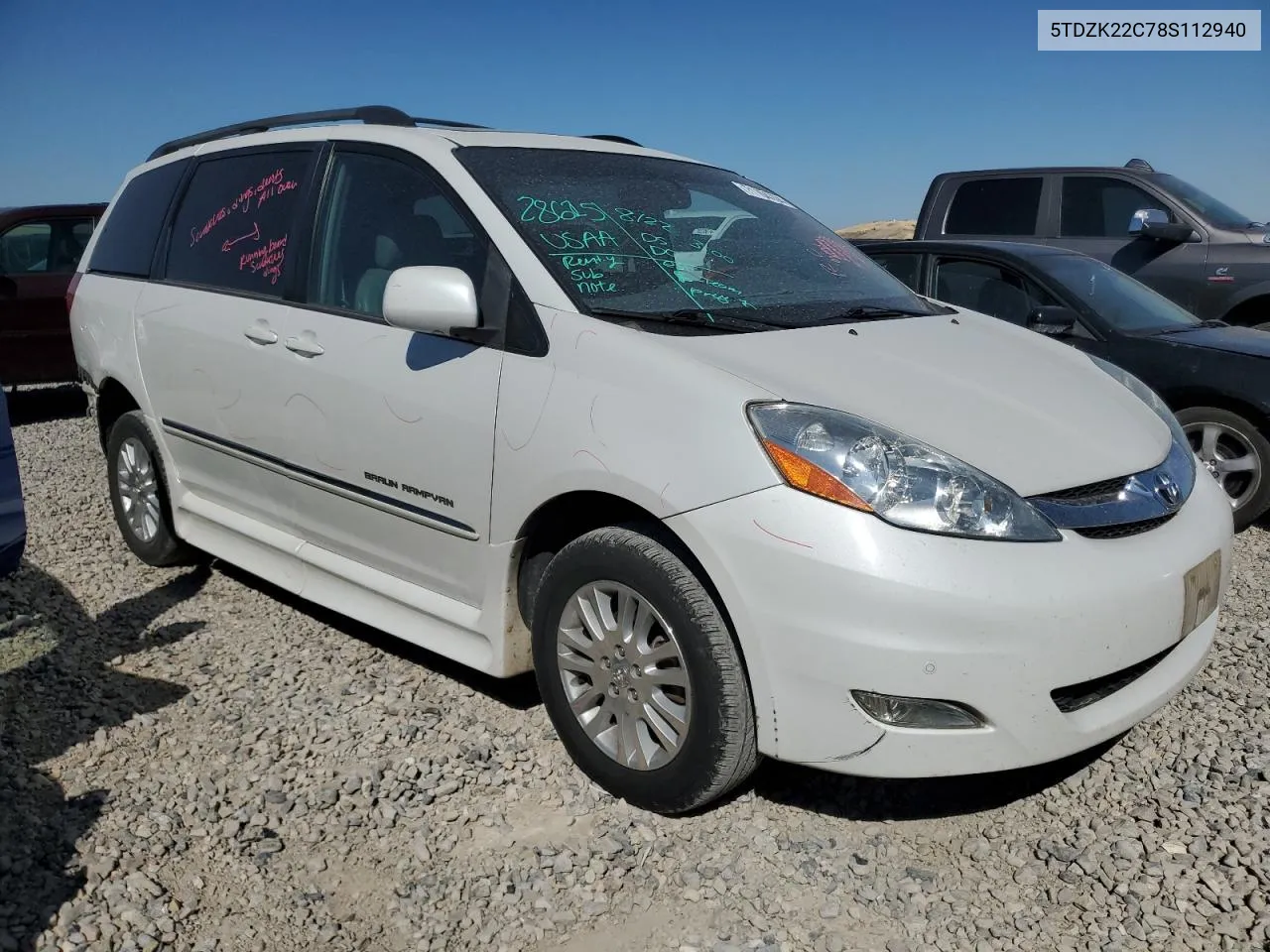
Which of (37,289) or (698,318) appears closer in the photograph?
(698,318)

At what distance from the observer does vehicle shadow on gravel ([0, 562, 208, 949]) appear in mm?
2557

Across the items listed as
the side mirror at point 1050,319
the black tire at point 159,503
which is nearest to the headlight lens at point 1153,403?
the side mirror at point 1050,319

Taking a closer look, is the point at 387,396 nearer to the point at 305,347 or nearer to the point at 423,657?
the point at 305,347

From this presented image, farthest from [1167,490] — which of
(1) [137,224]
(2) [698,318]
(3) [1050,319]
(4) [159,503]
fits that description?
(1) [137,224]

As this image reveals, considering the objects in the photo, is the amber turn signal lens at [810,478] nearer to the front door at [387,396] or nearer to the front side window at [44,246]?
the front door at [387,396]

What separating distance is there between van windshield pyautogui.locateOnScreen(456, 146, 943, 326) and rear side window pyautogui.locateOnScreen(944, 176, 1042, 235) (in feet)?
18.0

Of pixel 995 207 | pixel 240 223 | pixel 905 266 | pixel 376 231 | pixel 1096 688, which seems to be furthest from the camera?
pixel 995 207

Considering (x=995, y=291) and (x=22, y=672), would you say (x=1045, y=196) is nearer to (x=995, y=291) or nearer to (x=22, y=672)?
(x=995, y=291)

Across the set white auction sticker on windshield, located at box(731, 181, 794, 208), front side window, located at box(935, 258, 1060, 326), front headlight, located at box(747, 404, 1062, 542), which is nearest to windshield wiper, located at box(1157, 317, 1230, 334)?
front side window, located at box(935, 258, 1060, 326)

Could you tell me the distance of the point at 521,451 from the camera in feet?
9.64

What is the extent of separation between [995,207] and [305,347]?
7.07m

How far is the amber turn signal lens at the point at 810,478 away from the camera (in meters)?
2.46

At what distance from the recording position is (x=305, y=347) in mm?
3617

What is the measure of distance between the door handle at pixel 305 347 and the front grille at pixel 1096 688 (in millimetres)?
2425
